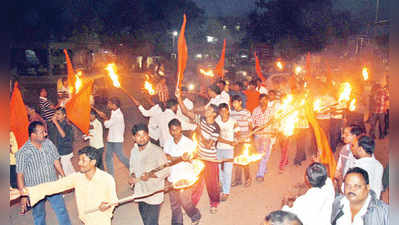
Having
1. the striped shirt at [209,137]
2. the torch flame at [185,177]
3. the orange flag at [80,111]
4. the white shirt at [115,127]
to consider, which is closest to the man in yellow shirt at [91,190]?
the torch flame at [185,177]

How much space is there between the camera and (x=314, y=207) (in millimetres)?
3568

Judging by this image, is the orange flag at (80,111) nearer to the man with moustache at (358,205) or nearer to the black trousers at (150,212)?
the black trousers at (150,212)

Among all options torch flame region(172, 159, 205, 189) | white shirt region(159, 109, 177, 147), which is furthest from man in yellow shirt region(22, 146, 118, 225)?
white shirt region(159, 109, 177, 147)

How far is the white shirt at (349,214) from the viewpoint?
11.6 ft

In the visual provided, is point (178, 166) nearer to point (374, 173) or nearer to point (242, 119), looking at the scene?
point (242, 119)

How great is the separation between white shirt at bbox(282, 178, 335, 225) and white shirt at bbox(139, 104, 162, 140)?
14.2 ft

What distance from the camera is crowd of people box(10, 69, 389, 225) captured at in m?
3.65

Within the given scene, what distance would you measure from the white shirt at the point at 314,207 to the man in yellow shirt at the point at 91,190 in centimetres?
206

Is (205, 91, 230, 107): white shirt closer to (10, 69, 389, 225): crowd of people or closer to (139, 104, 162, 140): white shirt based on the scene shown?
(10, 69, 389, 225): crowd of people

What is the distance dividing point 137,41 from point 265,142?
2924 cm

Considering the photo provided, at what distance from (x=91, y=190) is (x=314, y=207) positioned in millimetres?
2542

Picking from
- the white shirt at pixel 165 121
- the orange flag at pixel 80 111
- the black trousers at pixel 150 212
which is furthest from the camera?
the white shirt at pixel 165 121

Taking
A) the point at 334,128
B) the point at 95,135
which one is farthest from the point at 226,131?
the point at 334,128

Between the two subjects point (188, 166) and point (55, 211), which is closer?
point (55, 211)
